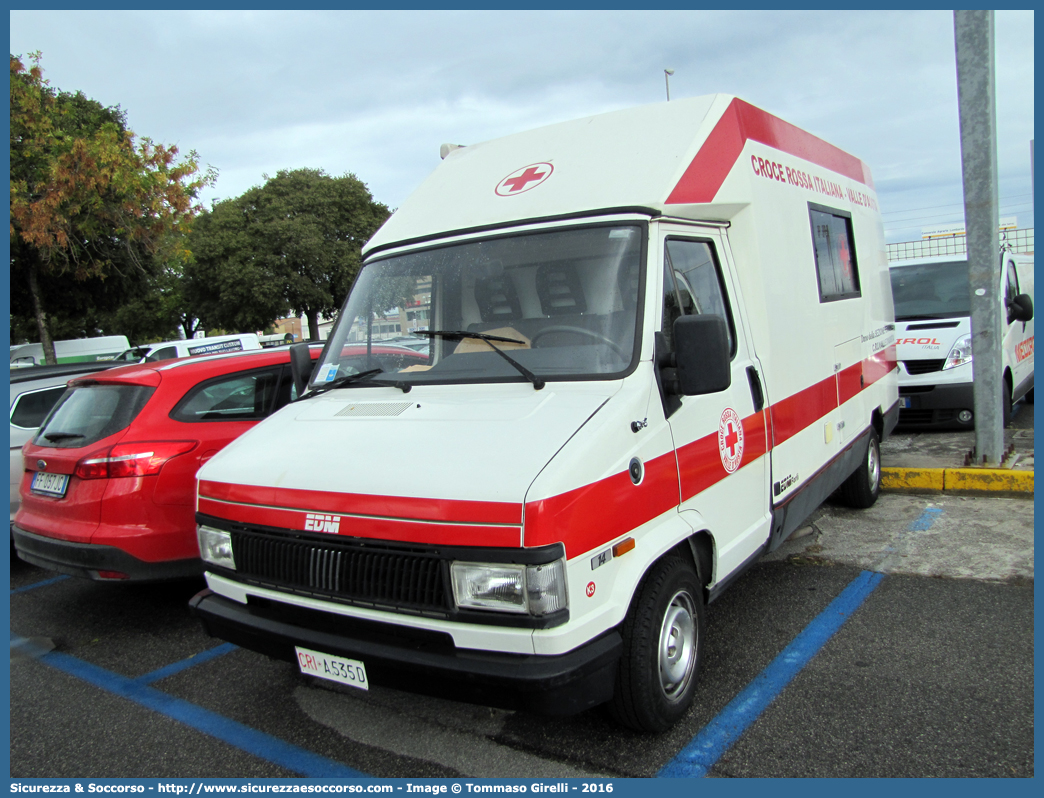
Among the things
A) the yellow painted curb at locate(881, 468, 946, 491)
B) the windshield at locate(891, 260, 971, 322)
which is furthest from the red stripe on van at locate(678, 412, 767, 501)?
the windshield at locate(891, 260, 971, 322)

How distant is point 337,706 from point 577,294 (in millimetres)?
2336

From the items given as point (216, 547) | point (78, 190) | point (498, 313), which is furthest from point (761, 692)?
point (78, 190)

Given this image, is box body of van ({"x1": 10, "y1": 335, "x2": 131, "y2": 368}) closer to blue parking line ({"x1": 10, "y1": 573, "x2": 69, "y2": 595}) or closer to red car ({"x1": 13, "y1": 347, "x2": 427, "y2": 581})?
blue parking line ({"x1": 10, "y1": 573, "x2": 69, "y2": 595})

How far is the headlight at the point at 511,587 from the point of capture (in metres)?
2.63

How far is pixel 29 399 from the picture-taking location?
6.38m

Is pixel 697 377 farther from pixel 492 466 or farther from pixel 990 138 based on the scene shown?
pixel 990 138

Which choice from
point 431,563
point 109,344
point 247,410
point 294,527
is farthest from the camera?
point 109,344

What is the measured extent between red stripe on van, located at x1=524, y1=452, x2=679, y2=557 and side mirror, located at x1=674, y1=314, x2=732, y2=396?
1.11 ft

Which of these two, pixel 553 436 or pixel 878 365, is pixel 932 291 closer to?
pixel 878 365

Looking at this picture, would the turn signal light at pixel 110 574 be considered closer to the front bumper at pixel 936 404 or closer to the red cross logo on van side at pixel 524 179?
the red cross logo on van side at pixel 524 179

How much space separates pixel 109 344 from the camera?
27.0 m

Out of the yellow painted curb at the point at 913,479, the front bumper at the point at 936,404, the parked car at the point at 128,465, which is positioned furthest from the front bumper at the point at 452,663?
the front bumper at the point at 936,404

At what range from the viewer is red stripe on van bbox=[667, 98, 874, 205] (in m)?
3.67

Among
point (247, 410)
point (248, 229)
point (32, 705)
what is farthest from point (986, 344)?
point (248, 229)
